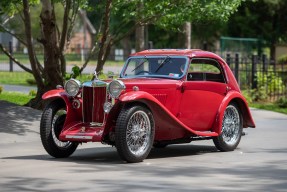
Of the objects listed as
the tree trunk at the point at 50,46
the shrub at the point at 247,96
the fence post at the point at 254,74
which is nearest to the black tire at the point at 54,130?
the tree trunk at the point at 50,46

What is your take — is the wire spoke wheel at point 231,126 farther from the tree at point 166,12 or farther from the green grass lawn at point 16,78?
the green grass lawn at point 16,78

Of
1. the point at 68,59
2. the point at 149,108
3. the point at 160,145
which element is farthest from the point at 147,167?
the point at 68,59

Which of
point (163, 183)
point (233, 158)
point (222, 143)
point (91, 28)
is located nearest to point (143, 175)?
point (163, 183)

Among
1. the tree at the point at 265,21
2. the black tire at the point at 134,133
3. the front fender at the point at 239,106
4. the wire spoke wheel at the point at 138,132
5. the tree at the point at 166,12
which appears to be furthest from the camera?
the tree at the point at 265,21

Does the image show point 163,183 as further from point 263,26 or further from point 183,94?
point 263,26

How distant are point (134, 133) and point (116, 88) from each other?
70 centimetres

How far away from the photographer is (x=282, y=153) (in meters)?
13.7

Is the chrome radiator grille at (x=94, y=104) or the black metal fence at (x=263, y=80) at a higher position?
the chrome radiator grille at (x=94, y=104)

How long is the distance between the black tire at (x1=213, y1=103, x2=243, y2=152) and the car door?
34 cm

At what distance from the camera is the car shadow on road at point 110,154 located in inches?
501

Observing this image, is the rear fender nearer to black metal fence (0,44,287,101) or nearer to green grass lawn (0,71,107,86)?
black metal fence (0,44,287,101)

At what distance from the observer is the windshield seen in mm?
13648

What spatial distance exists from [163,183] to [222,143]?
4.06 m

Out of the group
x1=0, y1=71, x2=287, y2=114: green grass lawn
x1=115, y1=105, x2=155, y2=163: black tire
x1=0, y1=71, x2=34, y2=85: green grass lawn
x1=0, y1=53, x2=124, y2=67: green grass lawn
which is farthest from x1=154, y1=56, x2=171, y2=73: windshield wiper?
x1=0, y1=53, x2=124, y2=67: green grass lawn
